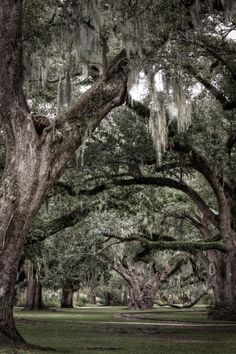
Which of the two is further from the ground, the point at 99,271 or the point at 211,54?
the point at 211,54

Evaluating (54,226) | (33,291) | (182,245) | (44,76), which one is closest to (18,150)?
(44,76)

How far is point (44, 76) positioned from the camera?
12844 millimetres

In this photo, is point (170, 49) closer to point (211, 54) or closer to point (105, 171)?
point (211, 54)

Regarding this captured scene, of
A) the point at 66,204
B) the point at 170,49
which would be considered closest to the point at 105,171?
the point at 66,204

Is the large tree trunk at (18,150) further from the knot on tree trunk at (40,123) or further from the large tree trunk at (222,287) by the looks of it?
the large tree trunk at (222,287)

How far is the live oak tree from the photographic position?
9469mm

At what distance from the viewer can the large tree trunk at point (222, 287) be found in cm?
2452

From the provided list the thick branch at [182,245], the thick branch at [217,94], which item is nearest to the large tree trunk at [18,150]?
the thick branch at [217,94]

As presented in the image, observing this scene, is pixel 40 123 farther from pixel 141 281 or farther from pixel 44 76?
pixel 141 281

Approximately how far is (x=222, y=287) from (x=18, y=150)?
1901 centimetres

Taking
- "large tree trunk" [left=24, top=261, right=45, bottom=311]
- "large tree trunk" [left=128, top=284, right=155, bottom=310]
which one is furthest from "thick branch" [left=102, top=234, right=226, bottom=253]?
"large tree trunk" [left=128, top=284, right=155, bottom=310]

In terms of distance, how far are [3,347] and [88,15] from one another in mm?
6684

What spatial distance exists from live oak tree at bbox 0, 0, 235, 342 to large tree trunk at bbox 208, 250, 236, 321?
13632 mm

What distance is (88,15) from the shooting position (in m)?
11.0
